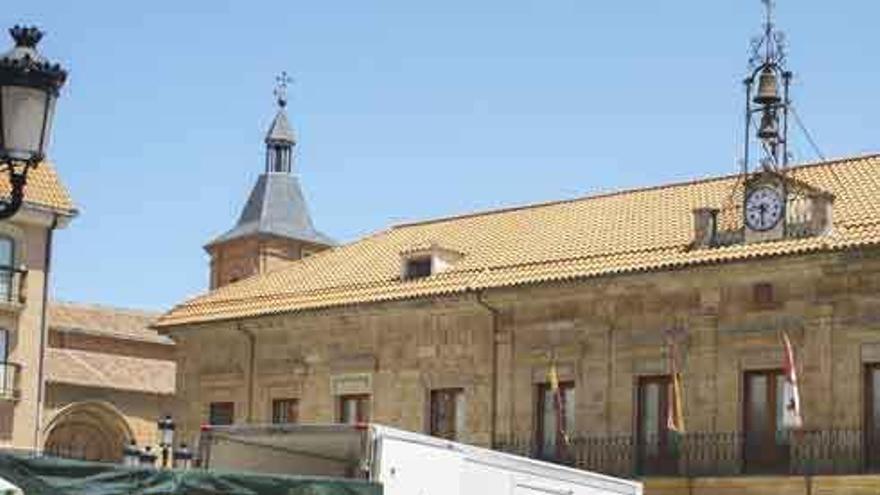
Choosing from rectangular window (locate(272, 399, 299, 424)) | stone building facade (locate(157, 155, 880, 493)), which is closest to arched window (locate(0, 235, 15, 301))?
stone building facade (locate(157, 155, 880, 493))

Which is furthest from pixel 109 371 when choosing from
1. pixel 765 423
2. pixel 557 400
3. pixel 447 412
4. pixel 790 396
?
pixel 790 396

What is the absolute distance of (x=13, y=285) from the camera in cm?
4844

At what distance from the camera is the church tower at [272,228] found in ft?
222

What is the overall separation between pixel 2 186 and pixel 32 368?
16.4ft

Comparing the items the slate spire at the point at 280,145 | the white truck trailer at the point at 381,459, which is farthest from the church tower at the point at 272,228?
the white truck trailer at the point at 381,459

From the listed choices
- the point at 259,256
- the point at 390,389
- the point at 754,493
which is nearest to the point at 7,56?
the point at 754,493

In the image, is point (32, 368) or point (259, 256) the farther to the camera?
point (259, 256)

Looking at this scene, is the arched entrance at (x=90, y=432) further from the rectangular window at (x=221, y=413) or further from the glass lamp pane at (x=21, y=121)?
the glass lamp pane at (x=21, y=121)

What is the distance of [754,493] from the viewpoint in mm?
29656

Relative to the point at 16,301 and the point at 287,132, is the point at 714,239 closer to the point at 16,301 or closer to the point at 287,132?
the point at 16,301

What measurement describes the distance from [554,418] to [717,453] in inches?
156

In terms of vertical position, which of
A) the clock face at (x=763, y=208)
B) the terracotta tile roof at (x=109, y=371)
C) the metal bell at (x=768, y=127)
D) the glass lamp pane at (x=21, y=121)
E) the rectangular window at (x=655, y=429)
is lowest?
the rectangular window at (x=655, y=429)

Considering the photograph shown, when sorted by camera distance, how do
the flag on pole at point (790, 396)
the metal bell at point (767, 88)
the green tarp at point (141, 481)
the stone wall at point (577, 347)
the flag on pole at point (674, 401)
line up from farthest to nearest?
the metal bell at point (767, 88)
the flag on pole at point (674, 401)
the stone wall at point (577, 347)
the flag on pole at point (790, 396)
the green tarp at point (141, 481)

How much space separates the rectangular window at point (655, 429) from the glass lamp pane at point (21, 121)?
69.0 feet
